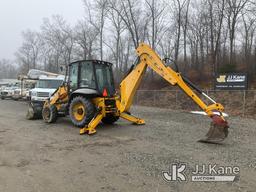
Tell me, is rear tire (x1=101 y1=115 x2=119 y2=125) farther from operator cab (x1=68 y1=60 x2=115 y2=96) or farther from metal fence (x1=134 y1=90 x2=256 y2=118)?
metal fence (x1=134 y1=90 x2=256 y2=118)

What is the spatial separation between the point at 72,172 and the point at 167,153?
2.80m

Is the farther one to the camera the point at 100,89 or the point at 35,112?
the point at 35,112

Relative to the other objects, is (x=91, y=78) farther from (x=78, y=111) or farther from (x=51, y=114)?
(x=51, y=114)

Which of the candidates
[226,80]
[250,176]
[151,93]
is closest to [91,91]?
[250,176]

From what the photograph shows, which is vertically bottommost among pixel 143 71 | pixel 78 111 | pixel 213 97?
pixel 78 111

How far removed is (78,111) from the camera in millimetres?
13531

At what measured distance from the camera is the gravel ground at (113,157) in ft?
20.8

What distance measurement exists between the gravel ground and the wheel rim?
49 centimetres

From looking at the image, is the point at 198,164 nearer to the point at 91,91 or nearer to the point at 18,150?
the point at 18,150

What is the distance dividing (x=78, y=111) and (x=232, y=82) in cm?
1345

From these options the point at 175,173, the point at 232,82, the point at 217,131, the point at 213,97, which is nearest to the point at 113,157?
the point at 175,173

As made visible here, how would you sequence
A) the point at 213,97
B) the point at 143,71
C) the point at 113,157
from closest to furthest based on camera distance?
the point at 113,157
the point at 143,71
the point at 213,97

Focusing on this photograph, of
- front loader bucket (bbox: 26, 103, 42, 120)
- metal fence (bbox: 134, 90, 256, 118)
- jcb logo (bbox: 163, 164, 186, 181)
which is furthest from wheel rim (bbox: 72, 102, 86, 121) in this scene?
metal fence (bbox: 134, 90, 256, 118)

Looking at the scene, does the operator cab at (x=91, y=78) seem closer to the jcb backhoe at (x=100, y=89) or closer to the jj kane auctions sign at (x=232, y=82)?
the jcb backhoe at (x=100, y=89)
